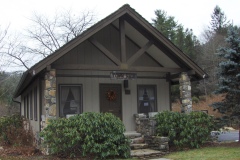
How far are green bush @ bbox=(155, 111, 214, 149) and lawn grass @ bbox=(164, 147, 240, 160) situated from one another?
0.54 metres

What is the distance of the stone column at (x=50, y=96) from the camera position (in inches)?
404

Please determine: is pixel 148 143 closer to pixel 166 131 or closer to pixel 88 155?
pixel 166 131

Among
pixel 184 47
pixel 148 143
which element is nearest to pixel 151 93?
pixel 148 143

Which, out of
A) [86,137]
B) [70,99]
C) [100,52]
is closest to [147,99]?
[100,52]

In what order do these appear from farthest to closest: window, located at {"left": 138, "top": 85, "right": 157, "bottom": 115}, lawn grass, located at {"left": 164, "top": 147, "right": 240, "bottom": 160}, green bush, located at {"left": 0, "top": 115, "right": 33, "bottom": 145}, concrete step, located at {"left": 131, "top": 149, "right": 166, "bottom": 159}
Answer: window, located at {"left": 138, "top": 85, "right": 157, "bottom": 115} < green bush, located at {"left": 0, "top": 115, "right": 33, "bottom": 145} < concrete step, located at {"left": 131, "top": 149, "right": 166, "bottom": 159} < lawn grass, located at {"left": 164, "top": 147, "right": 240, "bottom": 160}

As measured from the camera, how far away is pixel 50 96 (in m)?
10.4

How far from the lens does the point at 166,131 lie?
1134cm

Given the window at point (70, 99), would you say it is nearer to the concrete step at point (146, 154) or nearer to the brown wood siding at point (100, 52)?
the brown wood siding at point (100, 52)

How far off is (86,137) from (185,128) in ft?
12.8

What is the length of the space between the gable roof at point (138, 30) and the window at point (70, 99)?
4.51ft

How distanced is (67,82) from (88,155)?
383 centimetres

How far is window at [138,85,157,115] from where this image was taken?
45.3 ft

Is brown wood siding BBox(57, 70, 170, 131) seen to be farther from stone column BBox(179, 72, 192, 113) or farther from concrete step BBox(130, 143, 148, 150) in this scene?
concrete step BBox(130, 143, 148, 150)

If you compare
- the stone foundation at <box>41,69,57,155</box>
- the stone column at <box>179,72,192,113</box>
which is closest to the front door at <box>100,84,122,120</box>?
the stone column at <box>179,72,192,113</box>
